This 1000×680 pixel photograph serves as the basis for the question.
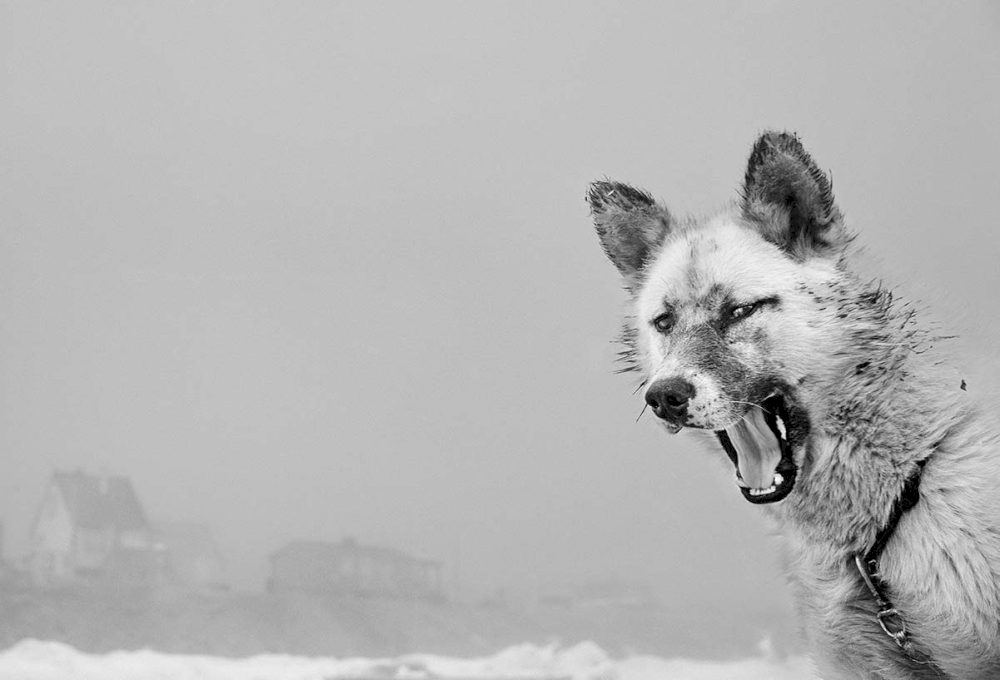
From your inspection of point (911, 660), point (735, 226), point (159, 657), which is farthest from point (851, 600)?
point (159, 657)

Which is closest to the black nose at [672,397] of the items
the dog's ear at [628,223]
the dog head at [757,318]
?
the dog head at [757,318]

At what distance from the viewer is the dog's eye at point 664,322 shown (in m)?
2.38

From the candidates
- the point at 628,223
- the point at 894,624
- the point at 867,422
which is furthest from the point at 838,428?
the point at 628,223

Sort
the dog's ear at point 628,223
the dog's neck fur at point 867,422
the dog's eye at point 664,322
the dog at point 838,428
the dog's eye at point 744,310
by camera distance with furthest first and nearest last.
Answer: the dog's ear at point 628,223
the dog's eye at point 664,322
the dog's eye at point 744,310
the dog's neck fur at point 867,422
the dog at point 838,428

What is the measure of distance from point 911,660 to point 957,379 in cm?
60

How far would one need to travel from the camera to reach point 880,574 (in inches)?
81.2

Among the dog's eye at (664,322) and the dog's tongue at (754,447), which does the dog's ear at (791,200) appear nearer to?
the dog's eye at (664,322)

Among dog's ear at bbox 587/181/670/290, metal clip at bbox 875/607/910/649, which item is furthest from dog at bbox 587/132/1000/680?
dog's ear at bbox 587/181/670/290

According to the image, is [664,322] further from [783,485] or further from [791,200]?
[783,485]

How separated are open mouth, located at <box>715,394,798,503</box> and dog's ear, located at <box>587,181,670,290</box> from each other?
0.64 metres

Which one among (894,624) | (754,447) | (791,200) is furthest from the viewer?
(791,200)

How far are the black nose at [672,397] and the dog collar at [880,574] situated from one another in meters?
0.48

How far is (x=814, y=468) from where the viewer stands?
216 centimetres

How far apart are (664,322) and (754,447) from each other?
387 mm
